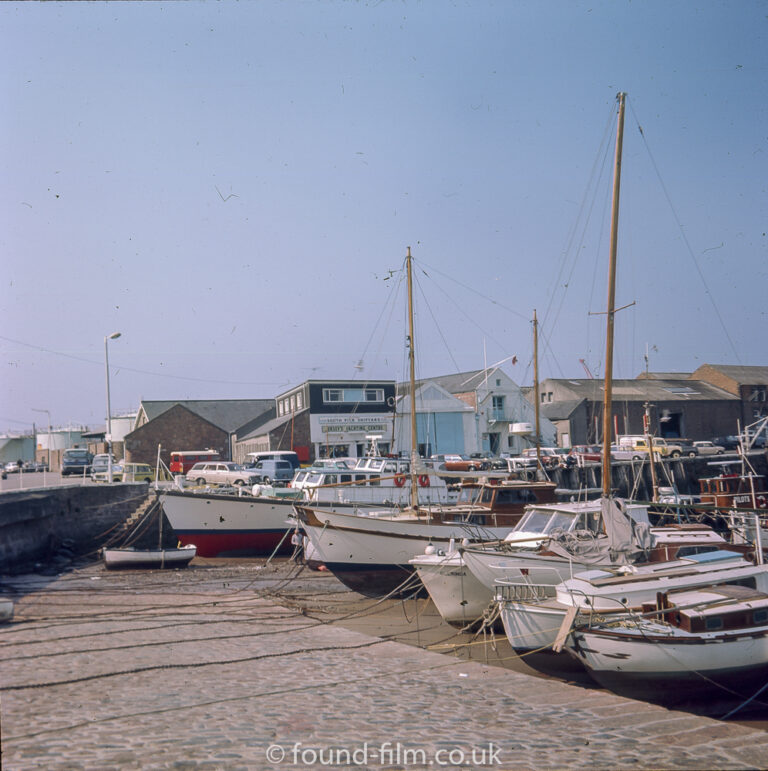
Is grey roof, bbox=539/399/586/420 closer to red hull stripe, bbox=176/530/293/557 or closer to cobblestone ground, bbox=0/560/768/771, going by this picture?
red hull stripe, bbox=176/530/293/557

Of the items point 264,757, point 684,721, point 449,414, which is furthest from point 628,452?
point 264,757

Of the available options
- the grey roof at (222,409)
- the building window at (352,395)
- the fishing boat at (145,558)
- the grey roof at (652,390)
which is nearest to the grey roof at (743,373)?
the grey roof at (652,390)

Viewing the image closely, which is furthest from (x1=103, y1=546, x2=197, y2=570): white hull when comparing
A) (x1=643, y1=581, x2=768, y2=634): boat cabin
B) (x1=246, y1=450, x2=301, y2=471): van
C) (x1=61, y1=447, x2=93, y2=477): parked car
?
(x1=61, y1=447, x2=93, y2=477): parked car

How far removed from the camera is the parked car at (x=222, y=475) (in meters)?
36.1

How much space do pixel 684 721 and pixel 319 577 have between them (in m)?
14.5

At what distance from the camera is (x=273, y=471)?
37.1 metres

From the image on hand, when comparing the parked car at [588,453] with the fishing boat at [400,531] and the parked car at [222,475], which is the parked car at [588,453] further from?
the fishing boat at [400,531]

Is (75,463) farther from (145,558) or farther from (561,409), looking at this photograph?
(561,409)

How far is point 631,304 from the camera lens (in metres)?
17.8

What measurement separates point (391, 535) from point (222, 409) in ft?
161

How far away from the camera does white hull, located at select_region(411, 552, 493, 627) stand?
48.4ft

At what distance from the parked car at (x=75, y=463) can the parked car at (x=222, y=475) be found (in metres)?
12.3

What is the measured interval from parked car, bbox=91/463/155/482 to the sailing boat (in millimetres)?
26119

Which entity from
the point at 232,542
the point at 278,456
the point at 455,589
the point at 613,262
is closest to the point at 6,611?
the point at 455,589
